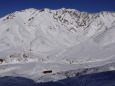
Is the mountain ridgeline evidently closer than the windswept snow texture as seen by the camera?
No

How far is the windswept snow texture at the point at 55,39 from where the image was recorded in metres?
41.8

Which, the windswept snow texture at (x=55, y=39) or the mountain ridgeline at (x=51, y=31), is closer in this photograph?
the windswept snow texture at (x=55, y=39)

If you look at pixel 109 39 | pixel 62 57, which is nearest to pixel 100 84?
pixel 62 57

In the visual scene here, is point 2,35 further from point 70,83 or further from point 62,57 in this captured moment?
point 70,83

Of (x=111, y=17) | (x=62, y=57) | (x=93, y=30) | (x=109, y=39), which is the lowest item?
(x=62, y=57)

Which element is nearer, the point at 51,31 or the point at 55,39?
the point at 55,39

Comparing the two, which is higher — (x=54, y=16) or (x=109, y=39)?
(x=54, y=16)

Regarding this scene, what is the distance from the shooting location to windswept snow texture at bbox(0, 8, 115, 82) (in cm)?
4184

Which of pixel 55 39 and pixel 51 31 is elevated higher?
pixel 51 31

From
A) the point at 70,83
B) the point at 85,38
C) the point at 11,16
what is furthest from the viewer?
the point at 11,16

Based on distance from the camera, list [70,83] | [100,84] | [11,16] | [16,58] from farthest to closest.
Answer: [11,16]
[16,58]
[70,83]
[100,84]

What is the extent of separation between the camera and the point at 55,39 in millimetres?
61938

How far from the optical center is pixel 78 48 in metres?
53.0

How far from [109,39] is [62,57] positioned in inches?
692
